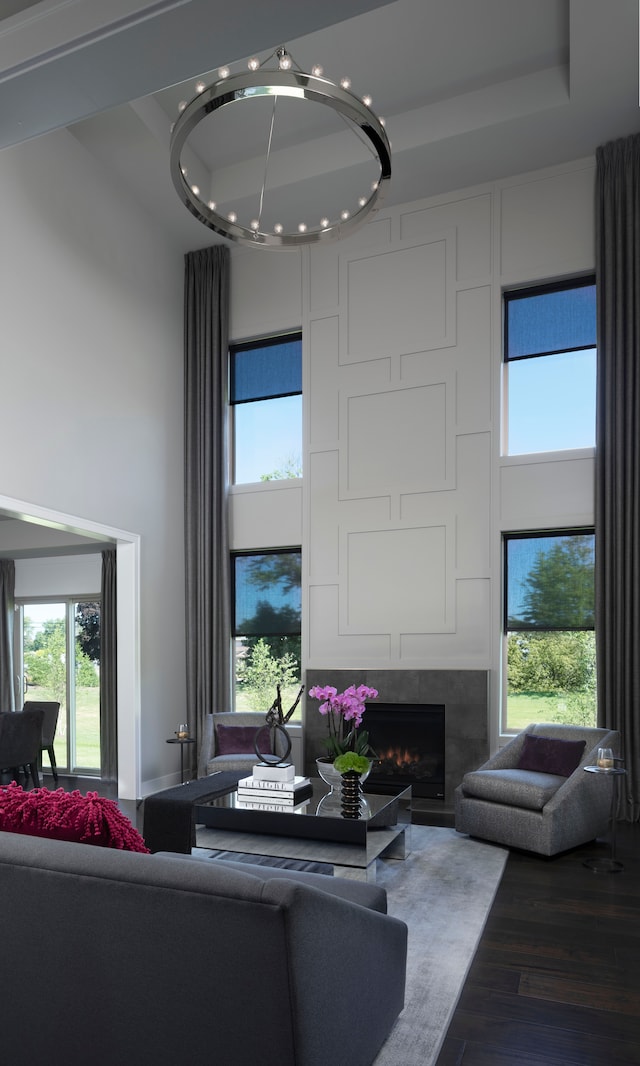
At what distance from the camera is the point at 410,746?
6633mm

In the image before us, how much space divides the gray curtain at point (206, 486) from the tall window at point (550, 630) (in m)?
2.65

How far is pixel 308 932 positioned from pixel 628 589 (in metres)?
4.75

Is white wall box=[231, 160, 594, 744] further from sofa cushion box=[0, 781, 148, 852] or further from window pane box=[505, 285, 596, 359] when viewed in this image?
sofa cushion box=[0, 781, 148, 852]

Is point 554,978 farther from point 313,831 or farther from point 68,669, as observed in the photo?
point 68,669

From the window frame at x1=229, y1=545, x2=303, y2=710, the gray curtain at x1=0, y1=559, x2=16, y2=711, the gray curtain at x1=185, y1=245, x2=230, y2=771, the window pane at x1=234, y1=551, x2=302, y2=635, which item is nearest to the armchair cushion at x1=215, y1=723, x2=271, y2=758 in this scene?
the gray curtain at x1=185, y1=245, x2=230, y2=771

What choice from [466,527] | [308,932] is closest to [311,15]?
[308,932]

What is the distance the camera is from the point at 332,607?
7129 millimetres

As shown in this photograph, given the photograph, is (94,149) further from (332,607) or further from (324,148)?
(332,607)

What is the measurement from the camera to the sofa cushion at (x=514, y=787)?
4734 mm

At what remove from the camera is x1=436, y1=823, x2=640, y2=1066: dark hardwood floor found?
2.50 meters

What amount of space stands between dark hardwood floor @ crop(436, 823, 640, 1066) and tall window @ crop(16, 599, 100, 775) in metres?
6.00

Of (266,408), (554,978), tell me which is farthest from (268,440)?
(554,978)

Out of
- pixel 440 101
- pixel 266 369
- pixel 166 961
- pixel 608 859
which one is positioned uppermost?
pixel 440 101

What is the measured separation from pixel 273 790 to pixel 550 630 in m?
2.97
